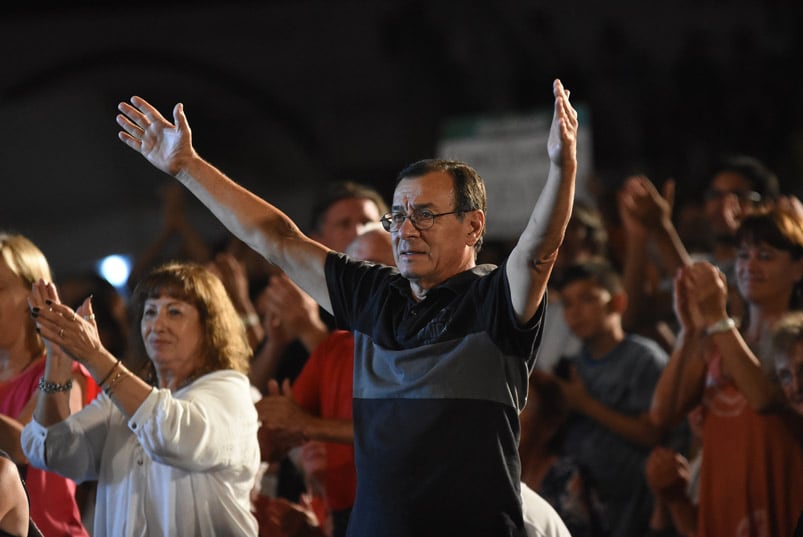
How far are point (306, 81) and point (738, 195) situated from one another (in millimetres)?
7556

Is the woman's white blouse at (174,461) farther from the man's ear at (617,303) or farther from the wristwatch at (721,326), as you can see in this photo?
the man's ear at (617,303)

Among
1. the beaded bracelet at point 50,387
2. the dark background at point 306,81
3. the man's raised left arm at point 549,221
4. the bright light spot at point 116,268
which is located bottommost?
the beaded bracelet at point 50,387

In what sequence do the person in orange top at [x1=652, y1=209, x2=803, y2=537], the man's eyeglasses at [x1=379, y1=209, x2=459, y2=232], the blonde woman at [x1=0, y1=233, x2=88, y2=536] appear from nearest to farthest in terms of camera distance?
the man's eyeglasses at [x1=379, y1=209, x2=459, y2=232] → the blonde woman at [x1=0, y1=233, x2=88, y2=536] → the person in orange top at [x1=652, y1=209, x2=803, y2=537]

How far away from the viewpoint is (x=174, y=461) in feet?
11.1

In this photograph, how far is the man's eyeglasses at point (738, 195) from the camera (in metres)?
5.30

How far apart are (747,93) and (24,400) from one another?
Answer: 733 cm

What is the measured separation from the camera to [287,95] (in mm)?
12453

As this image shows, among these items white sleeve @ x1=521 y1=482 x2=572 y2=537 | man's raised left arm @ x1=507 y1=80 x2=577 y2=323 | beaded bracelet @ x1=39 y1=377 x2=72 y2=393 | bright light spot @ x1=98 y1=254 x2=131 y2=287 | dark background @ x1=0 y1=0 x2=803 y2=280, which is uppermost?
dark background @ x1=0 y1=0 x2=803 y2=280

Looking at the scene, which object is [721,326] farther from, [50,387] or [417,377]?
[50,387]

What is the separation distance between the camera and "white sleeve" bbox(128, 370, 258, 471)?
3336 millimetres

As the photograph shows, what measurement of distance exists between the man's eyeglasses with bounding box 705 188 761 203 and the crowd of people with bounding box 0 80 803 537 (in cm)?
2

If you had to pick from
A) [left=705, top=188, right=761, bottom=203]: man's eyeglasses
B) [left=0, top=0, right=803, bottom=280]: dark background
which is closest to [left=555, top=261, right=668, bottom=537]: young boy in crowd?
[left=705, top=188, right=761, bottom=203]: man's eyeglasses

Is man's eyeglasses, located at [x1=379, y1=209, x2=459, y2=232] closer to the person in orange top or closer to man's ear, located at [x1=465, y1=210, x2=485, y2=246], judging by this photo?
man's ear, located at [x1=465, y1=210, x2=485, y2=246]

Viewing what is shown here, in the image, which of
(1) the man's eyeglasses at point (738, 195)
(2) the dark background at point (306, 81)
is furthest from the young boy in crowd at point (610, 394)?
(2) the dark background at point (306, 81)
